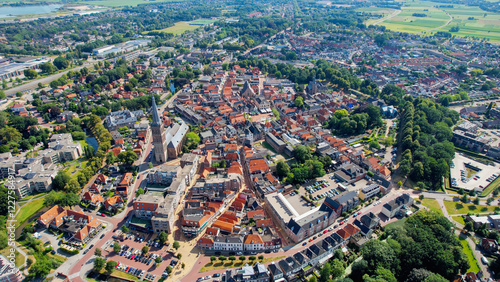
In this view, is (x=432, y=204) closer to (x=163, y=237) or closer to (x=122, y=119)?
(x=163, y=237)

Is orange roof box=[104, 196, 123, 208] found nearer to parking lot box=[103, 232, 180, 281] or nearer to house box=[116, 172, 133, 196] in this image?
house box=[116, 172, 133, 196]

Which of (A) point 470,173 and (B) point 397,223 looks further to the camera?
(A) point 470,173

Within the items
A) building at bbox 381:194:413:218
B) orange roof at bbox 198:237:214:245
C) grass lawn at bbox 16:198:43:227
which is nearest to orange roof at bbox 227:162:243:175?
orange roof at bbox 198:237:214:245

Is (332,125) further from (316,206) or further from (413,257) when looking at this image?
(413,257)

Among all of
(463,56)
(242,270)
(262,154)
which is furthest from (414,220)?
(463,56)

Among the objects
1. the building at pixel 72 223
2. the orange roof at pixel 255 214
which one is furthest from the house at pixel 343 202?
the building at pixel 72 223

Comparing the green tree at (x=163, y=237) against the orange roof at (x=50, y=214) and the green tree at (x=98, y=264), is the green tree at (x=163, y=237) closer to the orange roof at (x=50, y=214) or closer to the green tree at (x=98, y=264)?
the green tree at (x=98, y=264)

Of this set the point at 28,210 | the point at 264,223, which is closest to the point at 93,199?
the point at 28,210
